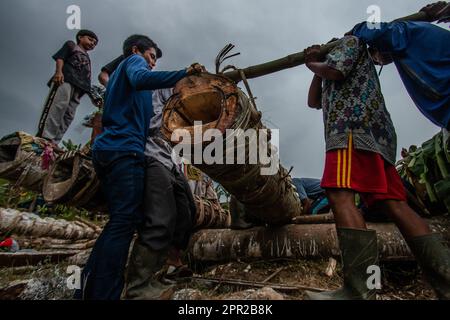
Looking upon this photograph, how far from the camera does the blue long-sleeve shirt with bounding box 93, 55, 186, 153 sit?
78.9 inches

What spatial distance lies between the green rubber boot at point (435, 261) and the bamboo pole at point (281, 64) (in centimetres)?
139

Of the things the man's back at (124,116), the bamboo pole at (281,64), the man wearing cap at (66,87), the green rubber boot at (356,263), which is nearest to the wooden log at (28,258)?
the man wearing cap at (66,87)

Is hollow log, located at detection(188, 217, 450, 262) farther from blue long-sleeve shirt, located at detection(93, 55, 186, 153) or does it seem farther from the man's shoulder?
the man's shoulder

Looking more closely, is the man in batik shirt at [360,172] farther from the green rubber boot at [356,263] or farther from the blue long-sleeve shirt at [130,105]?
the blue long-sleeve shirt at [130,105]

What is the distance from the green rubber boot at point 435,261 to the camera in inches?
65.5

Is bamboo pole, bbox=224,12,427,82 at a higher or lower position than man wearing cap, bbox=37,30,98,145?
lower

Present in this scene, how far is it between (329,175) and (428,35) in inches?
45.9

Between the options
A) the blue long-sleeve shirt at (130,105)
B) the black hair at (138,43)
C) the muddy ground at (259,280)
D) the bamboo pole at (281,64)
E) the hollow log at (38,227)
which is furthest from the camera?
the hollow log at (38,227)

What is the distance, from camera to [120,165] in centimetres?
205

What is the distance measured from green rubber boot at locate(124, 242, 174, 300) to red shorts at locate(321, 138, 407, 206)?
122 centimetres

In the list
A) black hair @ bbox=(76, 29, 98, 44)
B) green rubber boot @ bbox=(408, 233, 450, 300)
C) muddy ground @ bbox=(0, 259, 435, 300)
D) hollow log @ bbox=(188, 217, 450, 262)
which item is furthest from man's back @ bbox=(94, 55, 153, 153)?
black hair @ bbox=(76, 29, 98, 44)

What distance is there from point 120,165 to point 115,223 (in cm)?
38
